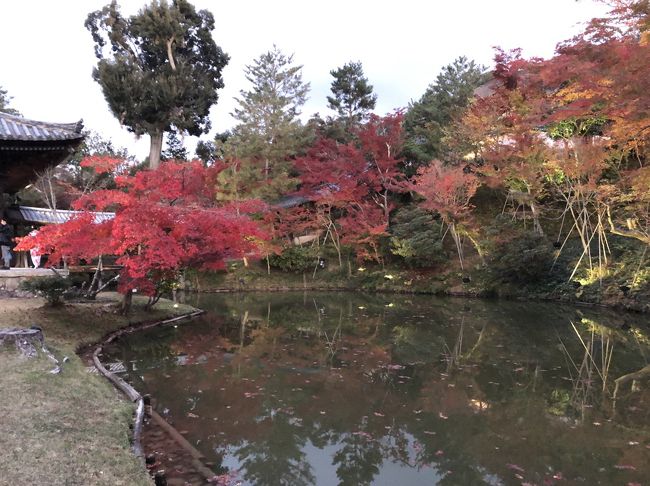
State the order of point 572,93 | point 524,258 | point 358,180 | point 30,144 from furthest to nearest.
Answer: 1. point 358,180
2. point 572,93
3. point 524,258
4. point 30,144

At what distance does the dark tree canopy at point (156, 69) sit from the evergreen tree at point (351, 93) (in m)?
8.84

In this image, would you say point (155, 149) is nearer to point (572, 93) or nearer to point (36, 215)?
point (36, 215)

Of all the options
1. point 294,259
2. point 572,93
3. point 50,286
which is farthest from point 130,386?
point 572,93

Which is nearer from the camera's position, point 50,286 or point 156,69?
point 50,286

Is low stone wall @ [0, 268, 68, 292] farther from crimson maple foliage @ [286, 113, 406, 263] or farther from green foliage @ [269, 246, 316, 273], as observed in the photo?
crimson maple foliage @ [286, 113, 406, 263]

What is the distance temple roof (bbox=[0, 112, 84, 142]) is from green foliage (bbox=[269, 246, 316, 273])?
51.1 feet

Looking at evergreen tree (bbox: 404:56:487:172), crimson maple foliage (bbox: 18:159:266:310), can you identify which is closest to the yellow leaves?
evergreen tree (bbox: 404:56:487:172)

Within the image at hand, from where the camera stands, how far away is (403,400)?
6297 millimetres

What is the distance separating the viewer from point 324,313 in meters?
15.2

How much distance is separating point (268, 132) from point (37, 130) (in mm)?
17425

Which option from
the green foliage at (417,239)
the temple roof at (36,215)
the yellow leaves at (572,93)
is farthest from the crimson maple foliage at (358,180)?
the temple roof at (36,215)

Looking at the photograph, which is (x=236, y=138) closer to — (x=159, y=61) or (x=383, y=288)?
(x=159, y=61)

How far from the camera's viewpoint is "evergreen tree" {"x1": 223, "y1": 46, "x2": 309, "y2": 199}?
909 inches

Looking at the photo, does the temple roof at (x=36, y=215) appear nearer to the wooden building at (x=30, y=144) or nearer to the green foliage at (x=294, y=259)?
the wooden building at (x=30, y=144)
